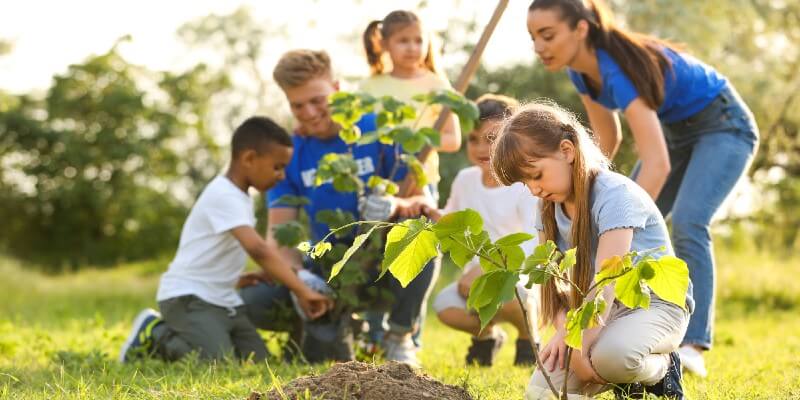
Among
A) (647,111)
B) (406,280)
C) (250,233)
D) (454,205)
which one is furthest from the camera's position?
(454,205)

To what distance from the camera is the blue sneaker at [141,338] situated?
4.18 meters

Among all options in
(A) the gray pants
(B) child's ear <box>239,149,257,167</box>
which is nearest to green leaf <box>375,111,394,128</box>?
(B) child's ear <box>239,149,257,167</box>

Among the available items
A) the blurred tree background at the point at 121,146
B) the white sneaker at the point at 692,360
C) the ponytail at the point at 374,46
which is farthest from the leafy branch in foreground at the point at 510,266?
the blurred tree background at the point at 121,146

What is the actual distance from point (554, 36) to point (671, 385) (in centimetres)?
153

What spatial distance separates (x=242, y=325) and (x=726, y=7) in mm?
11128

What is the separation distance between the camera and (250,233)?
413cm

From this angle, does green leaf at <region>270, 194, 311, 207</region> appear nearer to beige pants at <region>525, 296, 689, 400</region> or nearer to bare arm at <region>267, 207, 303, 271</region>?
bare arm at <region>267, 207, 303, 271</region>

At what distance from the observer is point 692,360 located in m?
3.86

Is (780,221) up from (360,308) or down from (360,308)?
down

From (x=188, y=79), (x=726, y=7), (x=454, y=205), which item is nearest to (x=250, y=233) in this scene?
(x=454, y=205)

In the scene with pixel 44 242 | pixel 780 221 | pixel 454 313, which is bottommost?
pixel 780 221

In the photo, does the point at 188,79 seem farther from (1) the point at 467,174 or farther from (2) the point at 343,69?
(1) the point at 467,174

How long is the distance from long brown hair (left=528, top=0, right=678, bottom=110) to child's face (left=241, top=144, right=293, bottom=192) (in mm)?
1204

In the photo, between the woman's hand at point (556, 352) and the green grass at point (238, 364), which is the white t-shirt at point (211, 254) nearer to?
the green grass at point (238, 364)
